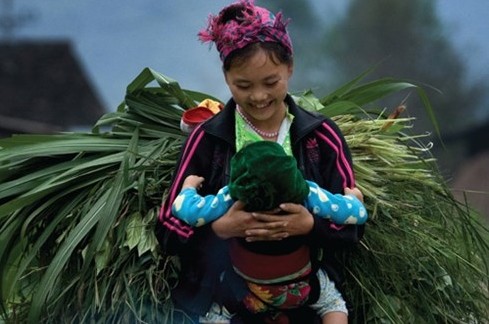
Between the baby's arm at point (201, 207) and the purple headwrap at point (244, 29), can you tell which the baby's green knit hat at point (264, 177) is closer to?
the baby's arm at point (201, 207)

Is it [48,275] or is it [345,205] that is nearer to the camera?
[345,205]

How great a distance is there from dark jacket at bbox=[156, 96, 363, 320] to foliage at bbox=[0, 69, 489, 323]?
0.29 ft

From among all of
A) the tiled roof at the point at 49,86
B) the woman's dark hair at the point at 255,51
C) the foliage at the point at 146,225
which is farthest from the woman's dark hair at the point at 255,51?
the tiled roof at the point at 49,86

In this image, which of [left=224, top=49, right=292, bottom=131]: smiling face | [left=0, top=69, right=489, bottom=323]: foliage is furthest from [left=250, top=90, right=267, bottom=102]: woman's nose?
[left=0, top=69, right=489, bottom=323]: foliage

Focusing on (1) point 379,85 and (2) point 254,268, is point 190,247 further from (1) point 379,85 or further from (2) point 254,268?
(1) point 379,85

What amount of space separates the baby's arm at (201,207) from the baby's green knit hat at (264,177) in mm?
61

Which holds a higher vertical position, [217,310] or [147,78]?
[147,78]

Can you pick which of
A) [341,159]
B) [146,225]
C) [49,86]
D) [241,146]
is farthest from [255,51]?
[49,86]

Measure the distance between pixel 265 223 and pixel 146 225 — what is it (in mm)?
435

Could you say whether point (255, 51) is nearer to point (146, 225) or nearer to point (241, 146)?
point (241, 146)

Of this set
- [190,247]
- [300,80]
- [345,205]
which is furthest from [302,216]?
[300,80]

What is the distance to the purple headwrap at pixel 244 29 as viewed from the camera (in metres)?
2.71

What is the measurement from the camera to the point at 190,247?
2.77m

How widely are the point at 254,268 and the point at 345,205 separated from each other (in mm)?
243
